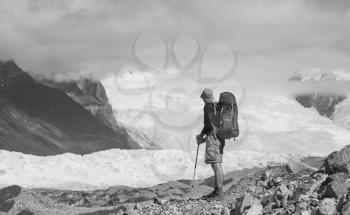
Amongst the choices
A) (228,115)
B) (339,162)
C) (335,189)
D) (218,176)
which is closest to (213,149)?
(218,176)

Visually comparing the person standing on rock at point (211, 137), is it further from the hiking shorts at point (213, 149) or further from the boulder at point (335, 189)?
the boulder at point (335, 189)

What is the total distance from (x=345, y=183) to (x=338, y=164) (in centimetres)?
288

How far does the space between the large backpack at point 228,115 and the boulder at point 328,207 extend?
4.08 metres

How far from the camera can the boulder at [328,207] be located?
15250 mm

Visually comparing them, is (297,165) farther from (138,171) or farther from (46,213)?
(138,171)

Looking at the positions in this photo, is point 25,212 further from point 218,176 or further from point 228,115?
point 228,115

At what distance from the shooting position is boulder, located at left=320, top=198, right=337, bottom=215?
1525 cm

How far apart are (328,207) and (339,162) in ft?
18.2

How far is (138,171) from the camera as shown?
19950 centimetres

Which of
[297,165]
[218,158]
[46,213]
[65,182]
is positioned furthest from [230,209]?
[65,182]

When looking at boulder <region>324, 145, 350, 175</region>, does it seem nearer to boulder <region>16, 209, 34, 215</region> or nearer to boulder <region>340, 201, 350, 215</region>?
boulder <region>340, 201, 350, 215</region>

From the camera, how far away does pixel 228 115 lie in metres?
18.9

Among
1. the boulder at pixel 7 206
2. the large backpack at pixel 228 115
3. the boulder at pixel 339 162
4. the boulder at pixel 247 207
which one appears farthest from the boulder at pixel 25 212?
the boulder at pixel 247 207

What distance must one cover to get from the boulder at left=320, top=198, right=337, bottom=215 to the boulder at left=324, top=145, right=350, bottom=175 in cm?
474
